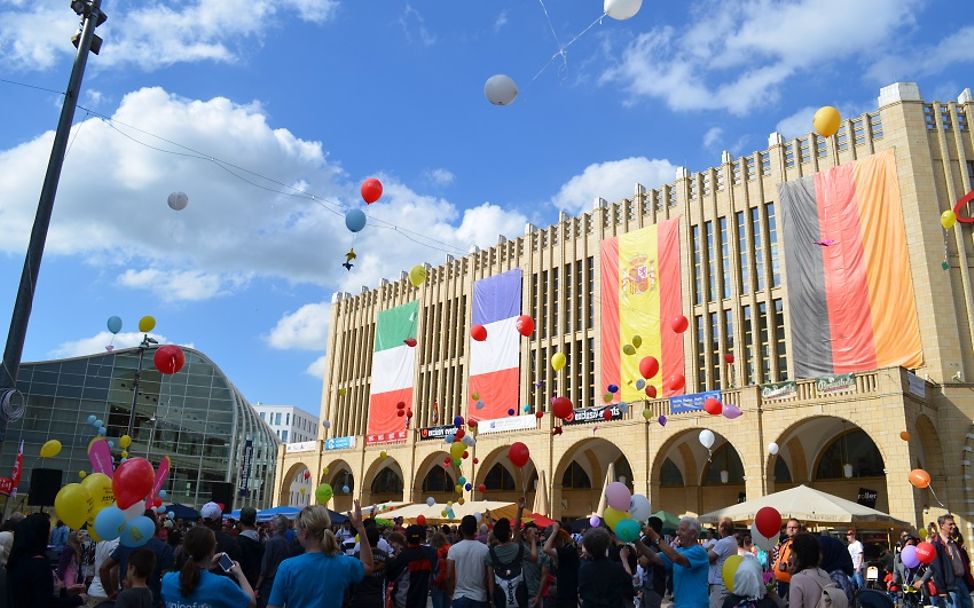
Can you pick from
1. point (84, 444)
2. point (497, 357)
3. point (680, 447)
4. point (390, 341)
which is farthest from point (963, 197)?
point (84, 444)

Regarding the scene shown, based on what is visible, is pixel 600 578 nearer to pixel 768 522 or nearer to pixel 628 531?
pixel 628 531

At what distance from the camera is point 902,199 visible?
74.9ft

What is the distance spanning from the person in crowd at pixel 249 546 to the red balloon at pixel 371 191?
6.45 metres

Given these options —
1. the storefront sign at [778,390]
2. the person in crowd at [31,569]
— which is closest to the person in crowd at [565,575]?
the person in crowd at [31,569]

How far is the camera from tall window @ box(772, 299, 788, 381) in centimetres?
2448

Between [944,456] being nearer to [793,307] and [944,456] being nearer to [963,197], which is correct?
[793,307]

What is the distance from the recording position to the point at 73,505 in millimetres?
6777

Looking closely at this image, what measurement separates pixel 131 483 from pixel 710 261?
2454 cm

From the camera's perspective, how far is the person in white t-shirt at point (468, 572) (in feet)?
21.9

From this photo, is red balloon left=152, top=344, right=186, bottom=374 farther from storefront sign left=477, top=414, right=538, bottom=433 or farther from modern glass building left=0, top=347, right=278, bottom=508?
modern glass building left=0, top=347, right=278, bottom=508

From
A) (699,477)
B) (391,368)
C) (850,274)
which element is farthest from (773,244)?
(391,368)

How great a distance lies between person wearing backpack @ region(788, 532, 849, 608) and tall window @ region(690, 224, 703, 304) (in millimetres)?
23497

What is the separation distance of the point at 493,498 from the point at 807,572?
3022 centimetres

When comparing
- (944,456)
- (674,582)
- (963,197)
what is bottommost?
(674,582)
